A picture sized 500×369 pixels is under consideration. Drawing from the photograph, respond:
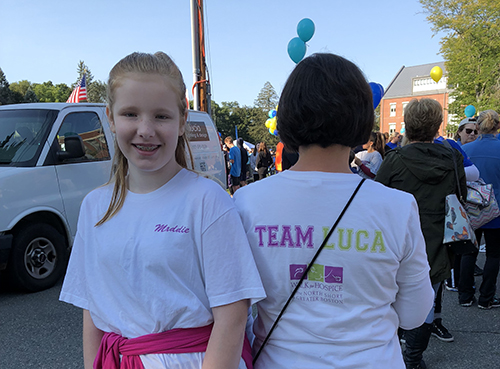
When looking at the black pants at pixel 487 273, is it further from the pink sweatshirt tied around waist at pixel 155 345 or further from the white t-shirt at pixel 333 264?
the pink sweatshirt tied around waist at pixel 155 345

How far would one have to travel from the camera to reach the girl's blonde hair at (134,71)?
125 cm

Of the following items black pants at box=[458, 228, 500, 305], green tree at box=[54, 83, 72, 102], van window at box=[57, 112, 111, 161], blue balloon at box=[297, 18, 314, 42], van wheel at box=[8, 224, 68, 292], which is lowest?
black pants at box=[458, 228, 500, 305]

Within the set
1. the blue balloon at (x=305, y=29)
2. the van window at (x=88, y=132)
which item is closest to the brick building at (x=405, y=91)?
the blue balloon at (x=305, y=29)

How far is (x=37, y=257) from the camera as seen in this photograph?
4738mm

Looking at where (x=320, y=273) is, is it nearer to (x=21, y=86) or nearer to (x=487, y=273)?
(x=487, y=273)

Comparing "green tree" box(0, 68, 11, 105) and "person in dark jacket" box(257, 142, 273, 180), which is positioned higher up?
"green tree" box(0, 68, 11, 105)

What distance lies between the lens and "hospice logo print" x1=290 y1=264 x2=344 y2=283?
1191mm

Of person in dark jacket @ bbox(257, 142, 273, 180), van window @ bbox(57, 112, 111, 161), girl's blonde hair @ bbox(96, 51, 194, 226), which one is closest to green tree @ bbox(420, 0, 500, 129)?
person in dark jacket @ bbox(257, 142, 273, 180)

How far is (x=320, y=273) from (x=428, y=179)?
6.24ft

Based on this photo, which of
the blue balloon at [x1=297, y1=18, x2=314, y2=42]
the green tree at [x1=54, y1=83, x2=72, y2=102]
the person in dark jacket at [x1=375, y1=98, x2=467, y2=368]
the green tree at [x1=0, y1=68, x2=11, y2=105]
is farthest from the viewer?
the green tree at [x1=54, y1=83, x2=72, y2=102]

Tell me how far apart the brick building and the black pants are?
6048cm

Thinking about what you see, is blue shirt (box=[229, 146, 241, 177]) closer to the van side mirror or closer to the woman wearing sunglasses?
the van side mirror

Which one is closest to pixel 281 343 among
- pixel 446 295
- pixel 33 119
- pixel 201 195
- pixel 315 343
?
pixel 315 343

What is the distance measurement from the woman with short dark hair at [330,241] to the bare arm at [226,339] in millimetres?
138
